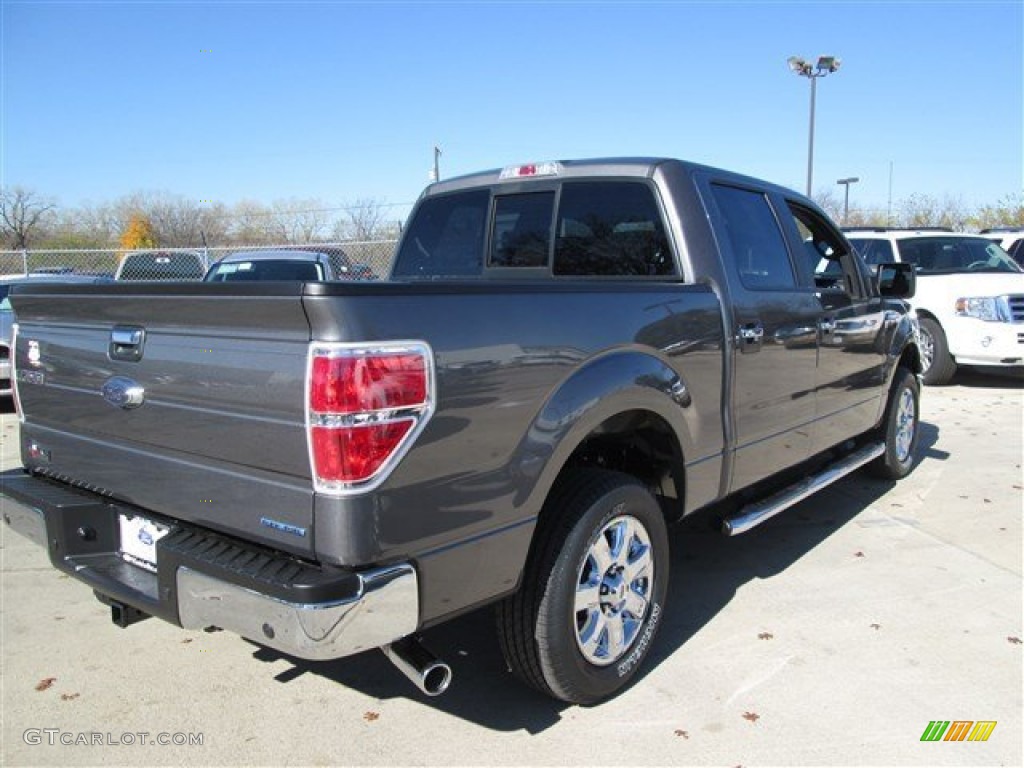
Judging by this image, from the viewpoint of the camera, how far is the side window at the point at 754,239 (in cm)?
385

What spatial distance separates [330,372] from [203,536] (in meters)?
0.81

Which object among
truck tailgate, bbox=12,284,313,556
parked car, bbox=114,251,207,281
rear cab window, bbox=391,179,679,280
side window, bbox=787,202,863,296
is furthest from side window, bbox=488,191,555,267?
parked car, bbox=114,251,207,281

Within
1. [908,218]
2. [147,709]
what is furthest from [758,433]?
[908,218]

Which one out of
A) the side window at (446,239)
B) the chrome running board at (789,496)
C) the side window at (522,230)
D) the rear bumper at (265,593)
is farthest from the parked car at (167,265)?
the rear bumper at (265,593)

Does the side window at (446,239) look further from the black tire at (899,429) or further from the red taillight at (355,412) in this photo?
the black tire at (899,429)

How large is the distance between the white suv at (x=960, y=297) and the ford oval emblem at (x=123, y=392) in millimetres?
9328

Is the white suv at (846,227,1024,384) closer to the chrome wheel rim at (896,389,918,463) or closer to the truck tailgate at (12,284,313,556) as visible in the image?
the chrome wheel rim at (896,389,918,463)

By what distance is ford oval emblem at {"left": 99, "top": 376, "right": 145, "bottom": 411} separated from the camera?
8.52 ft

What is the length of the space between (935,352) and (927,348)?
0.42 feet

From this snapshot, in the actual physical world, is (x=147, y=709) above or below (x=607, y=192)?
below

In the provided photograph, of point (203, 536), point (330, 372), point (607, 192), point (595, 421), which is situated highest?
point (607, 192)

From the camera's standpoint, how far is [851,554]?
4.67 metres

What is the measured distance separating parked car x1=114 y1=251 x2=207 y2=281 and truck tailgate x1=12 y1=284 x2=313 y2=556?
11.8m

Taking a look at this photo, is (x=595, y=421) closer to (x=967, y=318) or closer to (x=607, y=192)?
(x=607, y=192)
